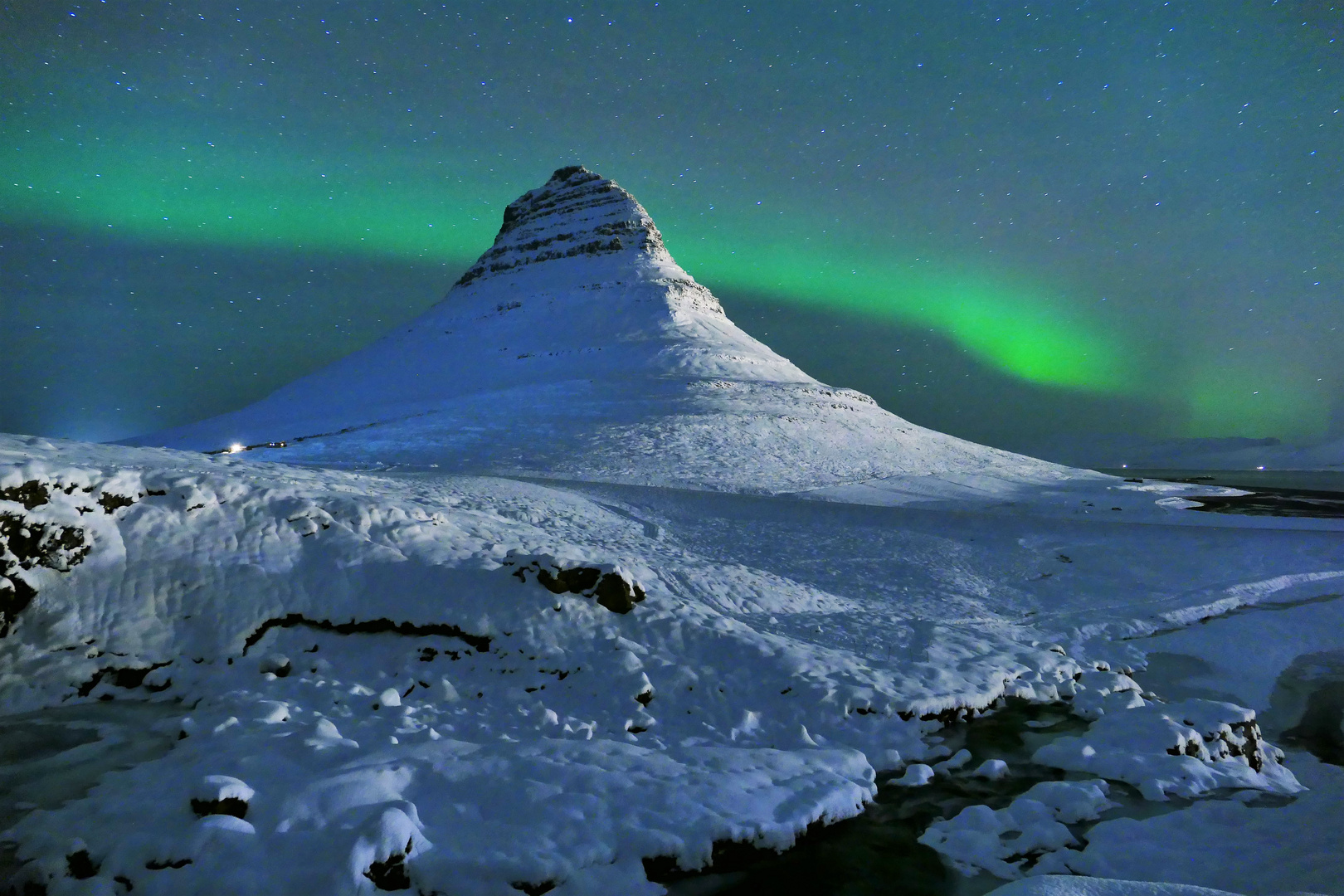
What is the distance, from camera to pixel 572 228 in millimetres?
102500

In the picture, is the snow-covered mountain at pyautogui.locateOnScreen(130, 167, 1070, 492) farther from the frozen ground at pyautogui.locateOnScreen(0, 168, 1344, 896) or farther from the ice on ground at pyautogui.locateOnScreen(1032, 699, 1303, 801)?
the ice on ground at pyautogui.locateOnScreen(1032, 699, 1303, 801)

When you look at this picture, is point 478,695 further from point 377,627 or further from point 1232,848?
point 1232,848

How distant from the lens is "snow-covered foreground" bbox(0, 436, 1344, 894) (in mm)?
4695

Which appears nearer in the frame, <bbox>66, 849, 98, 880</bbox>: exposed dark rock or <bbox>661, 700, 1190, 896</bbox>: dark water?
<bbox>66, 849, 98, 880</bbox>: exposed dark rock

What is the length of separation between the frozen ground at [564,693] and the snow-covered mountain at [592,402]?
1306 cm

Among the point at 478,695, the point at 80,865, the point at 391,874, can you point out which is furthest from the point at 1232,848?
Result: the point at 80,865

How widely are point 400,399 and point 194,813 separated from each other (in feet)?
173

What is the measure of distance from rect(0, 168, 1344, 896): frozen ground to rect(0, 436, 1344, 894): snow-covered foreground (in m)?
0.04

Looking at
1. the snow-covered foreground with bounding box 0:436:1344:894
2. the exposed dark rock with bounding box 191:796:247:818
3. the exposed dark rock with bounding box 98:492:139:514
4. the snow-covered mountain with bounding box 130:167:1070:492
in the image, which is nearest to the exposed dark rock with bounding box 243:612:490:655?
the snow-covered foreground with bounding box 0:436:1344:894

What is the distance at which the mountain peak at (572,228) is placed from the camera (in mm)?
95375

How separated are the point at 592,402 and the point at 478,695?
36.9m

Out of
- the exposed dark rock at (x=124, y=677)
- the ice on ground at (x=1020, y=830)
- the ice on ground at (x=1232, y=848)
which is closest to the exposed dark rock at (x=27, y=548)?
the exposed dark rock at (x=124, y=677)

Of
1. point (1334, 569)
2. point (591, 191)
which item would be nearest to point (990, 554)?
point (1334, 569)

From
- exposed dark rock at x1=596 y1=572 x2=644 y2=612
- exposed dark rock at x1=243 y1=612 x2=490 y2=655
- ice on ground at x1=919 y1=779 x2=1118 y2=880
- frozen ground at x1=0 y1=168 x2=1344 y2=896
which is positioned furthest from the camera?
exposed dark rock at x1=596 y1=572 x2=644 y2=612
